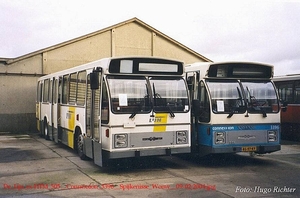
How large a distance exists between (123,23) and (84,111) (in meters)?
12.7

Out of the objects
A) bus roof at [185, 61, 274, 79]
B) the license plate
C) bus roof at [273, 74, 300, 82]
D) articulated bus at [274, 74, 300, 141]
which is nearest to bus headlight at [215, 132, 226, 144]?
the license plate

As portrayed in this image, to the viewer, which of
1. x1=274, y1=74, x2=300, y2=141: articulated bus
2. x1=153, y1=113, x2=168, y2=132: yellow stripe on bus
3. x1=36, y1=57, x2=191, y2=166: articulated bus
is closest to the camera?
x1=36, y1=57, x2=191, y2=166: articulated bus

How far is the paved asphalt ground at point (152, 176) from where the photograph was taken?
7878 mm

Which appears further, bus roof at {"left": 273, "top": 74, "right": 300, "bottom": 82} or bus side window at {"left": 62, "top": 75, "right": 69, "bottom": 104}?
bus roof at {"left": 273, "top": 74, "right": 300, "bottom": 82}

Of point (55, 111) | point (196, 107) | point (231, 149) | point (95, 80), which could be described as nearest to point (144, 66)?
point (95, 80)

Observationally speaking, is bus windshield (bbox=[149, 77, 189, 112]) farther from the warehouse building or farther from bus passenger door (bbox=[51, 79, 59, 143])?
the warehouse building

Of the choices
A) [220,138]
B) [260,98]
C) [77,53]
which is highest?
[77,53]

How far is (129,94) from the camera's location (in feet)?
31.3

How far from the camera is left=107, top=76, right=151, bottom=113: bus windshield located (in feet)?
30.9

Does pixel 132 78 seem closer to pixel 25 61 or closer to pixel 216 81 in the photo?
pixel 216 81

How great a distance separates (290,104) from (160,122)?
946 cm

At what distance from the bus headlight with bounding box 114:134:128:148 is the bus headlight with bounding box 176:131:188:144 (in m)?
1.45

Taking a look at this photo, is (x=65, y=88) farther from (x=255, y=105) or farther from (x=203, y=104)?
(x=255, y=105)

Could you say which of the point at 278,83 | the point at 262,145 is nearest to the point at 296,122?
the point at 278,83
